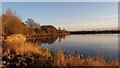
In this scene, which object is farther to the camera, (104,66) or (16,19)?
(16,19)

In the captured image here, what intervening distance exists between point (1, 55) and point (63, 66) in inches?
184

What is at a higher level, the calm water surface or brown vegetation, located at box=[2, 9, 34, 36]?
brown vegetation, located at box=[2, 9, 34, 36]

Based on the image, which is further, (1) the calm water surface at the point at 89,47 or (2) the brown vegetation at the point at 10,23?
(2) the brown vegetation at the point at 10,23

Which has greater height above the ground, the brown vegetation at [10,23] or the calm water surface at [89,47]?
the brown vegetation at [10,23]

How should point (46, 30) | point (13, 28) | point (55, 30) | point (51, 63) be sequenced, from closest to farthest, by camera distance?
point (51, 63), point (13, 28), point (46, 30), point (55, 30)

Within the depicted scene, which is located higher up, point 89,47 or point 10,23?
point 10,23

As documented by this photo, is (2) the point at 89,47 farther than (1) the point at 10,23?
No

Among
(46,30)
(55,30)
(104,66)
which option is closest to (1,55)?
(104,66)

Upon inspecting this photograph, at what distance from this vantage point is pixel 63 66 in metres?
8.34

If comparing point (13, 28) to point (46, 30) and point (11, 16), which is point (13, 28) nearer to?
point (11, 16)

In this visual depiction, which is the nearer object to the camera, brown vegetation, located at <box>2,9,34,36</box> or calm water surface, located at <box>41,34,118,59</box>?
calm water surface, located at <box>41,34,118,59</box>

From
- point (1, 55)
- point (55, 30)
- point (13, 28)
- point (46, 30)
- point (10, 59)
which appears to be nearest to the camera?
point (10, 59)

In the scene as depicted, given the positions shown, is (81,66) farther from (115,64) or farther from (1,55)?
(1,55)

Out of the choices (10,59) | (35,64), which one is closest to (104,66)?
(35,64)
